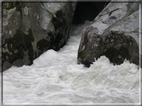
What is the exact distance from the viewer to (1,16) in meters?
7.44

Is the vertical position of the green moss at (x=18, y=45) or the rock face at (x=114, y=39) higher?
the rock face at (x=114, y=39)

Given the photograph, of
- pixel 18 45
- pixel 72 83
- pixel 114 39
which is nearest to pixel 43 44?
pixel 18 45

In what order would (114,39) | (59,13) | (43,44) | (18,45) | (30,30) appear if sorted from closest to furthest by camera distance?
1. (114,39)
2. (18,45)
3. (30,30)
4. (43,44)
5. (59,13)

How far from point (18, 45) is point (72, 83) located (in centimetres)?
216

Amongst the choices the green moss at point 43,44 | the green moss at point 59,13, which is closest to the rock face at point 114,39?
the green moss at point 43,44

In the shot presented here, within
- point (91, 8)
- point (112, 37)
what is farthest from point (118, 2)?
point (91, 8)

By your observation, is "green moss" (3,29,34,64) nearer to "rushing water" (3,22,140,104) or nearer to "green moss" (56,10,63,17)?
"rushing water" (3,22,140,104)

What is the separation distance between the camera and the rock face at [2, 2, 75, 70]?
7320 mm

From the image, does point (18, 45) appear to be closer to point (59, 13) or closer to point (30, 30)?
point (30, 30)

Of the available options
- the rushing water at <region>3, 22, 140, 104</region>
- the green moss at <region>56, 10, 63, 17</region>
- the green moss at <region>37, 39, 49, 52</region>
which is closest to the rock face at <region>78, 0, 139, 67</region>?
the rushing water at <region>3, 22, 140, 104</region>

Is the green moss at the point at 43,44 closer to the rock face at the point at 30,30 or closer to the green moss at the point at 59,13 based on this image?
the rock face at the point at 30,30

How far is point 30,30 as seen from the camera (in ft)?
26.0

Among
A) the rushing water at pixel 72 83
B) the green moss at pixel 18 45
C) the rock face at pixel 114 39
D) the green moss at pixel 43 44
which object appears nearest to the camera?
the rushing water at pixel 72 83

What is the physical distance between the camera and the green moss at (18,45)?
7.26 m
